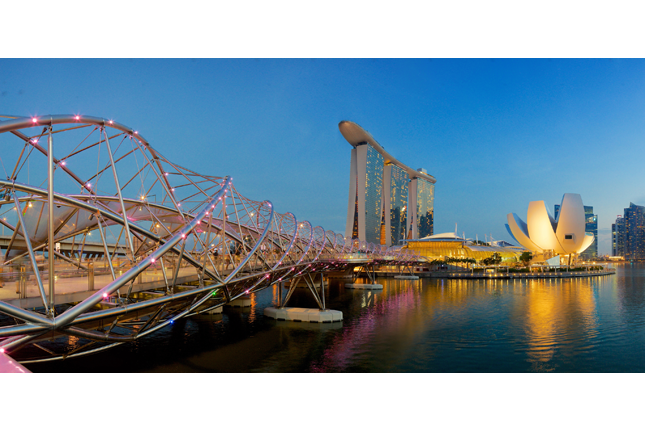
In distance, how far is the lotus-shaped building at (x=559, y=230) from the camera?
9056cm

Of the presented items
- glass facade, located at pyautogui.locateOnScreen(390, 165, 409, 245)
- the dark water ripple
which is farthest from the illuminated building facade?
the dark water ripple

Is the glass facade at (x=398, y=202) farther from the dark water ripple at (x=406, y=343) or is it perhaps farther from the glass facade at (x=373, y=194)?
the dark water ripple at (x=406, y=343)

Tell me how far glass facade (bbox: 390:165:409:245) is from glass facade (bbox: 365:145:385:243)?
15432 millimetres

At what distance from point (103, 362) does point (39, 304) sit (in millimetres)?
9422

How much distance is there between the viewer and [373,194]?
13950cm

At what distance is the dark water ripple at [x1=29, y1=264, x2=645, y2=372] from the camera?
18.1m

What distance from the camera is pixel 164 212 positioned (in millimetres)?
35094

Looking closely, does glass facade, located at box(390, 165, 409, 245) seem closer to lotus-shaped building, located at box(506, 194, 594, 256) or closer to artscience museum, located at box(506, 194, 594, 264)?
artscience museum, located at box(506, 194, 594, 264)

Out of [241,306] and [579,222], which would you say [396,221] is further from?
[241,306]

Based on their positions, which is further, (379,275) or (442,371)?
(379,275)

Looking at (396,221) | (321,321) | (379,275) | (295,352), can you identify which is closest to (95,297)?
(295,352)

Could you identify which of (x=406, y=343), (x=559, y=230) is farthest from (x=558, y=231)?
(x=406, y=343)

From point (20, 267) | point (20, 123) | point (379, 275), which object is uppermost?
point (20, 123)

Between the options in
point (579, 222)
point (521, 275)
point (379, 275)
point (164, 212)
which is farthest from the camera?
point (579, 222)
